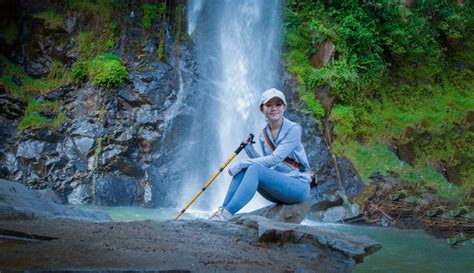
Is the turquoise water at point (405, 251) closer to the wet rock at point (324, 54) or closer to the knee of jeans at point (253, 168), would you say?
the knee of jeans at point (253, 168)

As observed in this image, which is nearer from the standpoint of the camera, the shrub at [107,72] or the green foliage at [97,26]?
the shrub at [107,72]

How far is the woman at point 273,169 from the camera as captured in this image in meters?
4.21

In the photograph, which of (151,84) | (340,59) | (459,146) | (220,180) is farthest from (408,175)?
(151,84)

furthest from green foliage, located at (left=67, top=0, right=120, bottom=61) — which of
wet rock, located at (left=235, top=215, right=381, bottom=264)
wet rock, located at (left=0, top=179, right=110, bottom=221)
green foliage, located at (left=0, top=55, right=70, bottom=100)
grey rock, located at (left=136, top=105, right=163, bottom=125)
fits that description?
wet rock, located at (left=235, top=215, right=381, bottom=264)

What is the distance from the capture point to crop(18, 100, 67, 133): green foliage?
10.3 meters

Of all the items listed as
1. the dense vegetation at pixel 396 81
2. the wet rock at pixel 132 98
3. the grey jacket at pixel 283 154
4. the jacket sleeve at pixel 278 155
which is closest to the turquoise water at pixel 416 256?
the grey jacket at pixel 283 154

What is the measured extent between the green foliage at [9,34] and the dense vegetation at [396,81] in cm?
716

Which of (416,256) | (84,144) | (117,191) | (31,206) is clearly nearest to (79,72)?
(84,144)

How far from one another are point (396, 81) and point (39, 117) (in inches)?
392

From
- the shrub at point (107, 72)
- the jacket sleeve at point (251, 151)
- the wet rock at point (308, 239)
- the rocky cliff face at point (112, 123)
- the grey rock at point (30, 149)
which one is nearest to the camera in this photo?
the wet rock at point (308, 239)

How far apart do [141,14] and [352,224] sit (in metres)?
7.57

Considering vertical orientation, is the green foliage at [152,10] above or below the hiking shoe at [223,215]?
above

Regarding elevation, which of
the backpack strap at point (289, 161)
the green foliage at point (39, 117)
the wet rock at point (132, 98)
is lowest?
the backpack strap at point (289, 161)

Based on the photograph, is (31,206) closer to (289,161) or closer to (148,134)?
(289,161)
